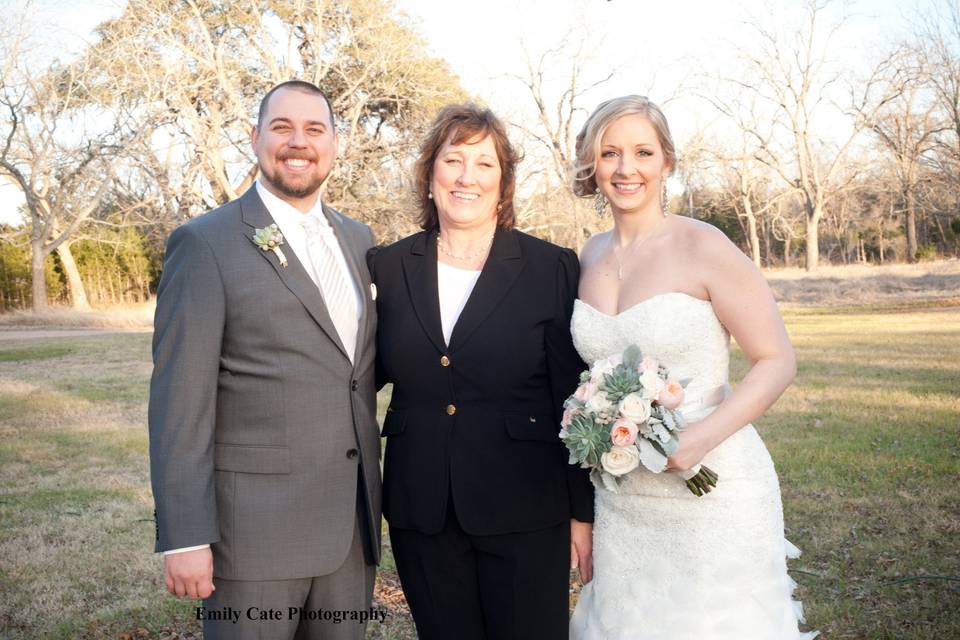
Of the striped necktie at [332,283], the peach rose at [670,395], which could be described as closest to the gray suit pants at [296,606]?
the striped necktie at [332,283]

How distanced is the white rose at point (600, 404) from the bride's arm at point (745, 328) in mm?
434

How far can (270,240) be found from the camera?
9.86 feet

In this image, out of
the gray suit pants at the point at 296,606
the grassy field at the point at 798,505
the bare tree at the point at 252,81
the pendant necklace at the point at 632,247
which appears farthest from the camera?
the bare tree at the point at 252,81

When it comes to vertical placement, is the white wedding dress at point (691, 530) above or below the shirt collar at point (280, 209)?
below

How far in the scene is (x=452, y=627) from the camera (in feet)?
10.2

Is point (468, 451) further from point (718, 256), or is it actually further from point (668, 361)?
point (718, 256)

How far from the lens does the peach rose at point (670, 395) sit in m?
2.78

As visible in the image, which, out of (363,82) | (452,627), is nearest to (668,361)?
(452,627)

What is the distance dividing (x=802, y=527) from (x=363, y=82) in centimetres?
2453

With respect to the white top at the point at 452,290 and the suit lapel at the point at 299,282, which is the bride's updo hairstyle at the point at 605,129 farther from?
the suit lapel at the point at 299,282

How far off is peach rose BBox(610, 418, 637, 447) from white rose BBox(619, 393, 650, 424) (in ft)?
0.08

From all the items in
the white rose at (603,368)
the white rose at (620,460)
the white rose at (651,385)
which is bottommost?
the white rose at (620,460)

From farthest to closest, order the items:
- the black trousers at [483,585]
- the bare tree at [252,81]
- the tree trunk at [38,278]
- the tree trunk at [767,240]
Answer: the tree trunk at [767,240]
the tree trunk at [38,278]
the bare tree at [252,81]
the black trousers at [483,585]

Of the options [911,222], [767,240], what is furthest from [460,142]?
[767,240]
